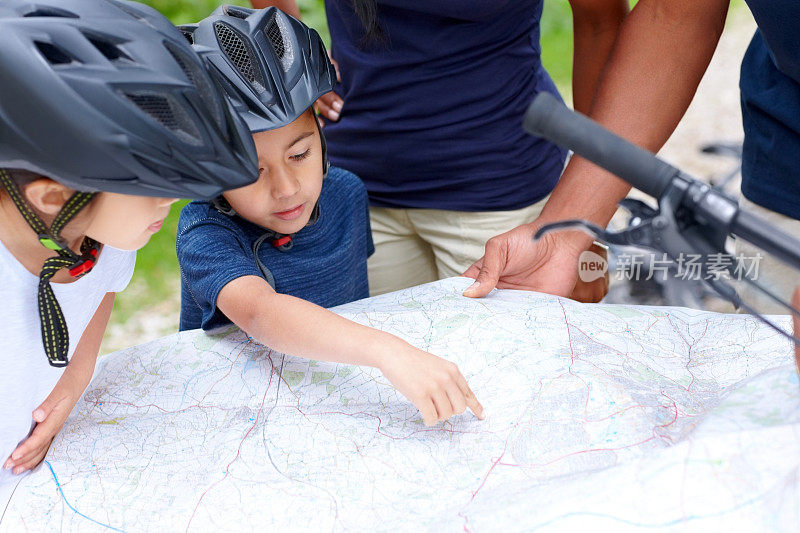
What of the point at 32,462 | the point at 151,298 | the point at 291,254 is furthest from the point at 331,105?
the point at 151,298

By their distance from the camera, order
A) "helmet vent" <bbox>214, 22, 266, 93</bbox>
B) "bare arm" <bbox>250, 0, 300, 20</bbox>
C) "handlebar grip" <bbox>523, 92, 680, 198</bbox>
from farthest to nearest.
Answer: "bare arm" <bbox>250, 0, 300, 20</bbox> → "helmet vent" <bbox>214, 22, 266, 93</bbox> → "handlebar grip" <bbox>523, 92, 680, 198</bbox>

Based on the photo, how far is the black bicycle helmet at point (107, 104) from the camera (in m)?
0.95

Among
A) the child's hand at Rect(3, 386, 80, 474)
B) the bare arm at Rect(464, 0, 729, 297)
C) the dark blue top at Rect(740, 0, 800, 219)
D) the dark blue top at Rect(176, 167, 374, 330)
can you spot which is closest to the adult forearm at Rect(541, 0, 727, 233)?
the bare arm at Rect(464, 0, 729, 297)

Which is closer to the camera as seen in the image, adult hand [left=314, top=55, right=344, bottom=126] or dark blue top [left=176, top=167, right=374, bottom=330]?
dark blue top [left=176, top=167, right=374, bottom=330]

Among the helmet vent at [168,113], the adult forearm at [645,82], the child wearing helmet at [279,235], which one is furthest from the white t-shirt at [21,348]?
the adult forearm at [645,82]

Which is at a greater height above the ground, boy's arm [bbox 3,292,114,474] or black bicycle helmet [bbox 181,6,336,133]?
→ black bicycle helmet [bbox 181,6,336,133]

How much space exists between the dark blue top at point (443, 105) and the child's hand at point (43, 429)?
2.85 ft

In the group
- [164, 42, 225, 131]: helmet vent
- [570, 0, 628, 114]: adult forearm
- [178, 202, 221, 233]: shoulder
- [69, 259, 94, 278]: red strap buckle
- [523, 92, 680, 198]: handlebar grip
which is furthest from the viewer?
[570, 0, 628, 114]: adult forearm

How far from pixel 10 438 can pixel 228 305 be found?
1.29 feet

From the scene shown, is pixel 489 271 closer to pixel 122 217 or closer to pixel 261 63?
pixel 261 63

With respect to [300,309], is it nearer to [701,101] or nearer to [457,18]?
[457,18]

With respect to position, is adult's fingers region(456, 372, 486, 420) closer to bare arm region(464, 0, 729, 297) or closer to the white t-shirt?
bare arm region(464, 0, 729, 297)

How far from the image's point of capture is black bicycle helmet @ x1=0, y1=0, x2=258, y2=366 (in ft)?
3.12

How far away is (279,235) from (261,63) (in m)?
0.36
